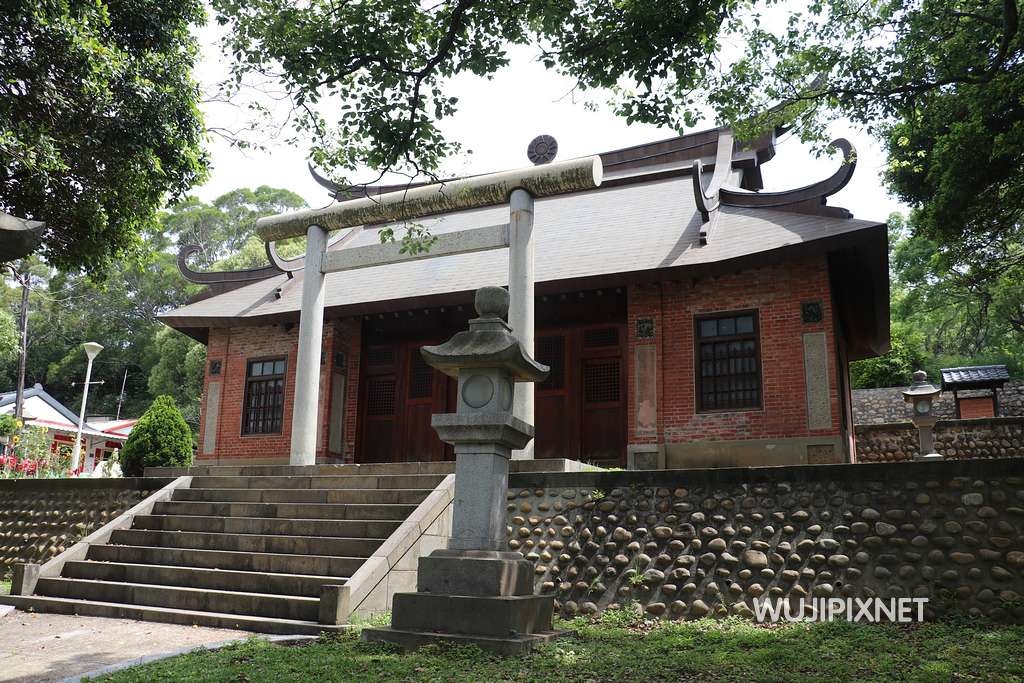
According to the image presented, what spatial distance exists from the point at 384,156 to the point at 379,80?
658 millimetres

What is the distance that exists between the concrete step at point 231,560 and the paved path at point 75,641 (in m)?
1.03

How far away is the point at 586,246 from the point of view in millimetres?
14047

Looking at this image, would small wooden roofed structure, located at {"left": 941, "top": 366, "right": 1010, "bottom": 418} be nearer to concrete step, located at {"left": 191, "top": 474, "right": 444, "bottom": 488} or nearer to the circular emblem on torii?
the circular emblem on torii

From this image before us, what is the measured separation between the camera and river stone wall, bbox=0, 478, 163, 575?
1071 cm

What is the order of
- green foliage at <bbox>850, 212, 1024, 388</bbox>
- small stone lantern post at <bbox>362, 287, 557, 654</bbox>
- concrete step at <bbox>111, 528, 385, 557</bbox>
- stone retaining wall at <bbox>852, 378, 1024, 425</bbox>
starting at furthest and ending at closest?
green foliage at <bbox>850, 212, 1024, 388</bbox> < stone retaining wall at <bbox>852, 378, 1024, 425</bbox> < concrete step at <bbox>111, 528, 385, 557</bbox> < small stone lantern post at <bbox>362, 287, 557, 654</bbox>

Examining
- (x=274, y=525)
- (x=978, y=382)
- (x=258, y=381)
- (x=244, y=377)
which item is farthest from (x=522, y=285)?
(x=978, y=382)

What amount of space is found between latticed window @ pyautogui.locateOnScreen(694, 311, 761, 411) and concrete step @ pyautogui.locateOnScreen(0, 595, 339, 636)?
7412 mm

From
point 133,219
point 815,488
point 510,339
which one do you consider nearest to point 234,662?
point 510,339

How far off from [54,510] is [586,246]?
959 cm

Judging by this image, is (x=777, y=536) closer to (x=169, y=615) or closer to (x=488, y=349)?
(x=488, y=349)

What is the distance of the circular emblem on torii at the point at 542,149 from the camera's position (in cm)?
1802

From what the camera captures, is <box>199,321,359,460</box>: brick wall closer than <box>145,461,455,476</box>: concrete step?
No

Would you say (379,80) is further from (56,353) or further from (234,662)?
(56,353)

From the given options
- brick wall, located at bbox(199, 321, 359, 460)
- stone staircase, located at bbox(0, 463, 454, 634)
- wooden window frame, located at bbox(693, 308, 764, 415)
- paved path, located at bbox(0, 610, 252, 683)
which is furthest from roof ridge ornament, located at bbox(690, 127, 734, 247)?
paved path, located at bbox(0, 610, 252, 683)
